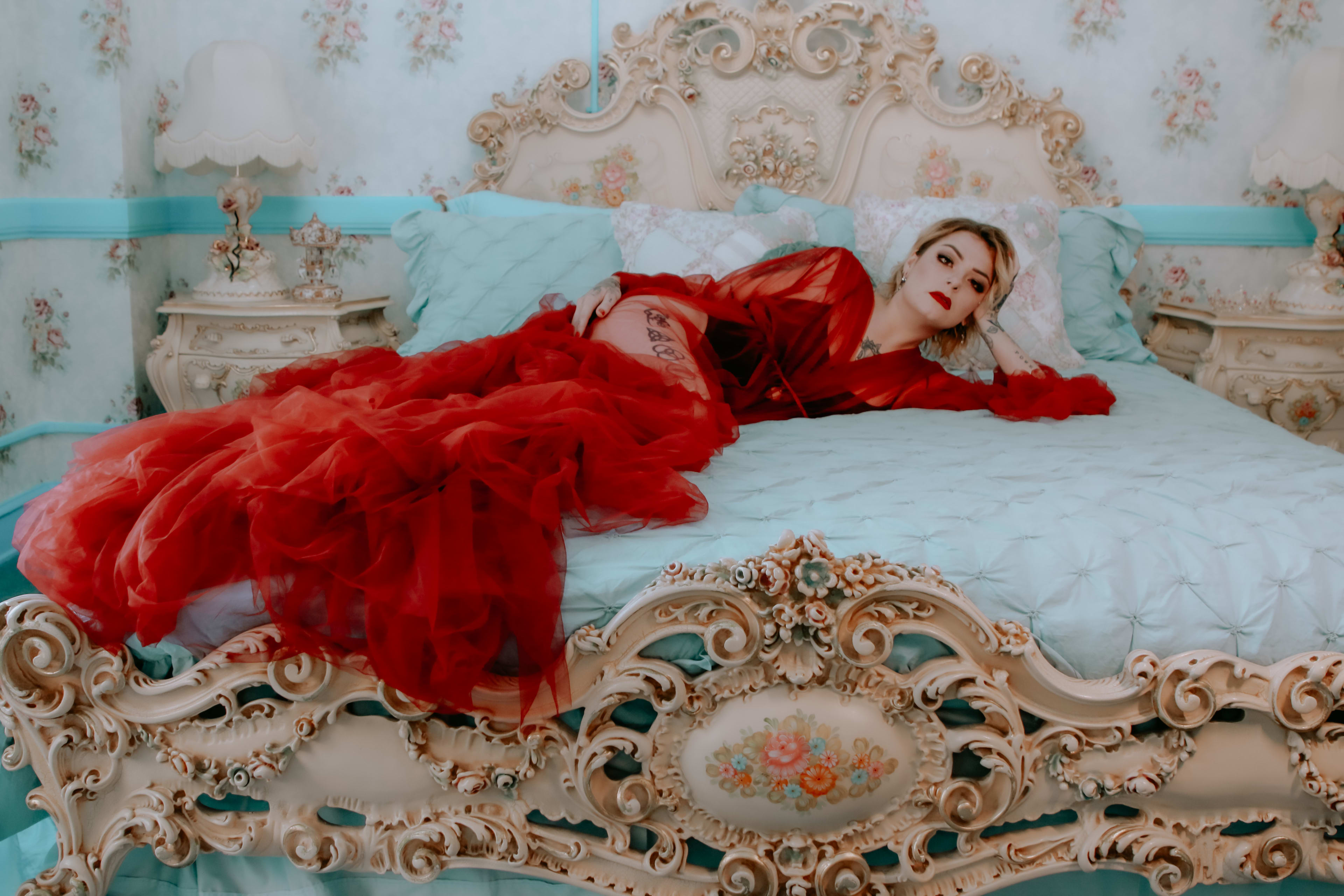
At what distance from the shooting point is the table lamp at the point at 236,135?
7.71 ft

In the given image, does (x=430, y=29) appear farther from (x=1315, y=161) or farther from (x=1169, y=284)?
(x=1315, y=161)

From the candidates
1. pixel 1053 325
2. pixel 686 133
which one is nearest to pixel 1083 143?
pixel 1053 325

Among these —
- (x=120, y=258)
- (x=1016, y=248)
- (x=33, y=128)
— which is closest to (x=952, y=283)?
(x=1016, y=248)

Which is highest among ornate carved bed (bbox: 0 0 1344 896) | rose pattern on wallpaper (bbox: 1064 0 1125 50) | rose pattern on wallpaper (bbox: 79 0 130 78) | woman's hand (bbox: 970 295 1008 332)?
rose pattern on wallpaper (bbox: 1064 0 1125 50)

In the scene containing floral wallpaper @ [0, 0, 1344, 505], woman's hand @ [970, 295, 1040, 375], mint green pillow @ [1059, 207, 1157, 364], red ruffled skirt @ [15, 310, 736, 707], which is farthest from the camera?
floral wallpaper @ [0, 0, 1344, 505]

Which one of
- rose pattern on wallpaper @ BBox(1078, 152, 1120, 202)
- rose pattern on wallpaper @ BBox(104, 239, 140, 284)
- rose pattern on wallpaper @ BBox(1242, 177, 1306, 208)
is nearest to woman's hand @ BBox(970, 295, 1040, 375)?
rose pattern on wallpaper @ BBox(1078, 152, 1120, 202)

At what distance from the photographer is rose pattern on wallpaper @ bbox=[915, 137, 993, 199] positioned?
2533 mm

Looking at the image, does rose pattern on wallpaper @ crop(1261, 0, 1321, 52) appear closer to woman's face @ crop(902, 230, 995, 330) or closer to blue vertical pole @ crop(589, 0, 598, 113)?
woman's face @ crop(902, 230, 995, 330)

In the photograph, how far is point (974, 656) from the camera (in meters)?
1.05

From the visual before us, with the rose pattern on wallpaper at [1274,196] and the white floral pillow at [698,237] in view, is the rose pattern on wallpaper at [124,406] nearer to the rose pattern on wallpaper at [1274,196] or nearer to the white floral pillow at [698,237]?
the white floral pillow at [698,237]

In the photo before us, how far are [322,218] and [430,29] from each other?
610 mm

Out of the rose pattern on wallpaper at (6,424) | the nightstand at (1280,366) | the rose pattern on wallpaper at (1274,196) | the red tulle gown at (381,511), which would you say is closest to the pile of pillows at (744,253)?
the nightstand at (1280,366)

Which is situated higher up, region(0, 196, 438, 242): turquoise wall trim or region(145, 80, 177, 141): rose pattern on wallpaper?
region(145, 80, 177, 141): rose pattern on wallpaper

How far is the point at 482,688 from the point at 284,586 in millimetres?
235
